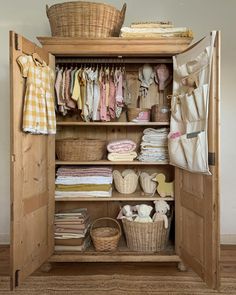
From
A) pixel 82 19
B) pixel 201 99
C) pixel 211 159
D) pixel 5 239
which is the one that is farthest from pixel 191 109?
pixel 5 239

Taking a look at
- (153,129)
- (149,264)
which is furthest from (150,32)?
(149,264)

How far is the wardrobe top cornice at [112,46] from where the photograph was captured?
7.06 feet

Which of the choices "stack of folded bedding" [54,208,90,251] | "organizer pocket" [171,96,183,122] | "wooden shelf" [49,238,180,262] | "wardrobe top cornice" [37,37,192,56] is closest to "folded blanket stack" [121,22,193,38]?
"wardrobe top cornice" [37,37,192,56]

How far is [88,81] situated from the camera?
2279 mm

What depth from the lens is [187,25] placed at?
2.69 m

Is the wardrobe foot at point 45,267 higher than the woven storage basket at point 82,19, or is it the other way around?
the woven storage basket at point 82,19

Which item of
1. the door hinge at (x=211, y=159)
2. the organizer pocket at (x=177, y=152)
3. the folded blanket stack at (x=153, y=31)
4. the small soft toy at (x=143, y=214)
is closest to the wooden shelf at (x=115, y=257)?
the small soft toy at (x=143, y=214)

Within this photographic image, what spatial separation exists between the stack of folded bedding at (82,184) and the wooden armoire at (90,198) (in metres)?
0.08

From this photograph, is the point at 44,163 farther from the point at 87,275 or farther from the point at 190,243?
the point at 190,243

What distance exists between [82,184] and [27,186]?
552 millimetres

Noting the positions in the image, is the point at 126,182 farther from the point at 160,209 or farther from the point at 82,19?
the point at 82,19

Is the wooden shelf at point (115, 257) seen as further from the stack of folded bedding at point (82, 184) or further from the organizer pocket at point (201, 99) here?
the organizer pocket at point (201, 99)

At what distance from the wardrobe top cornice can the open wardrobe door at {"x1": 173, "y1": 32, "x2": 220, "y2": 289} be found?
12cm

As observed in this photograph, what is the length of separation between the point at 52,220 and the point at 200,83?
1.49 meters
